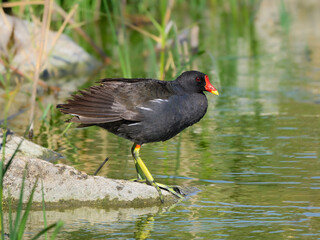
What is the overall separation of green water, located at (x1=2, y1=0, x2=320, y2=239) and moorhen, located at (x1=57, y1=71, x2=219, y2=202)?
1.60 feet

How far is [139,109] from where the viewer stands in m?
5.72

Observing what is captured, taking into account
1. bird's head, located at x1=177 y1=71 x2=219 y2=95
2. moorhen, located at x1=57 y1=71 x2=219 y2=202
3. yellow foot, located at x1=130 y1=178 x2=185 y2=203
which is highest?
bird's head, located at x1=177 y1=71 x2=219 y2=95

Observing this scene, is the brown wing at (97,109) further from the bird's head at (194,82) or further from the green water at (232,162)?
the green water at (232,162)

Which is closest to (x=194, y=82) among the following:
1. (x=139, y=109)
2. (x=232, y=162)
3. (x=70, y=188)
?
(x=139, y=109)

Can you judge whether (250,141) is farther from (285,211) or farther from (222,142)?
(285,211)

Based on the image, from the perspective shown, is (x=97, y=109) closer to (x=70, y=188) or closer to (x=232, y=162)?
(x=70, y=188)

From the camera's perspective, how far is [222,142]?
7.51 m

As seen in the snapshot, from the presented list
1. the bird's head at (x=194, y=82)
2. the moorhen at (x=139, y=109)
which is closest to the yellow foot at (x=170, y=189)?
the moorhen at (x=139, y=109)

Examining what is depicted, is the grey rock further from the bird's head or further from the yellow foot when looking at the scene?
the bird's head

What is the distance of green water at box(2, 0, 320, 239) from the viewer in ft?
16.1

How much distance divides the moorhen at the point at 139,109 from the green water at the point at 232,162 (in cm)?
49

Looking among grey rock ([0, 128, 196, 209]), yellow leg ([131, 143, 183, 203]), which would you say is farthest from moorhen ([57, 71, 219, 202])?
grey rock ([0, 128, 196, 209])

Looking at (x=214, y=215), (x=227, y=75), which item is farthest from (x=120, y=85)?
(x=227, y=75)

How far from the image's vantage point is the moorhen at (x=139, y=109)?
18.6ft
